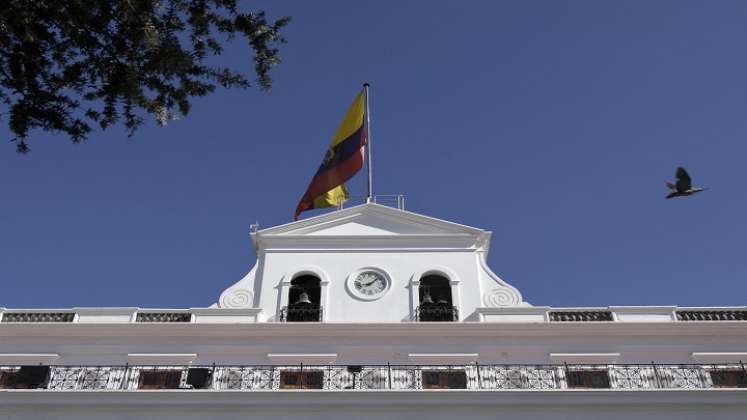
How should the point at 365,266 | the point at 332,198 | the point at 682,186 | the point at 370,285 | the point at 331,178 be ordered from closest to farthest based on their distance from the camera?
1. the point at 682,186
2. the point at 370,285
3. the point at 365,266
4. the point at 332,198
5. the point at 331,178

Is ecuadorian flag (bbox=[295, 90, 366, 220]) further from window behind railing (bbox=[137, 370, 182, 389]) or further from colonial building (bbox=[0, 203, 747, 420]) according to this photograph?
window behind railing (bbox=[137, 370, 182, 389])

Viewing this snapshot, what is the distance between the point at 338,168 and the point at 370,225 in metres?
2.60

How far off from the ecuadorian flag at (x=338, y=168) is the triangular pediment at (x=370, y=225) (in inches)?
48.5

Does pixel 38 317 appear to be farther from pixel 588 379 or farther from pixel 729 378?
pixel 729 378

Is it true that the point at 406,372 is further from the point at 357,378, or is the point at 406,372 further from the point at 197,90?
the point at 197,90

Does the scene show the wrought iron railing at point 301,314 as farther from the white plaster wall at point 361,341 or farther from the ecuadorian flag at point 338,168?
the ecuadorian flag at point 338,168

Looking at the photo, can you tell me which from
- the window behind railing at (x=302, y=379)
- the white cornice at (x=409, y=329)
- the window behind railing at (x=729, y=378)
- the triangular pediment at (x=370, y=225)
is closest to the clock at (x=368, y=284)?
the triangular pediment at (x=370, y=225)

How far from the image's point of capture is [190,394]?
14500mm

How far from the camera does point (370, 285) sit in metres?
19.3

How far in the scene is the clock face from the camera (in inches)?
750

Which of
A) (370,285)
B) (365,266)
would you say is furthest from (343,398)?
(365,266)

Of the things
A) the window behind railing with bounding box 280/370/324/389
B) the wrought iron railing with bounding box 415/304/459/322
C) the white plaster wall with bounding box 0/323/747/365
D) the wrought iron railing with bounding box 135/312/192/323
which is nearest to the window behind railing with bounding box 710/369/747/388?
the white plaster wall with bounding box 0/323/747/365

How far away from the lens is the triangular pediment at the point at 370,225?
Result: 20.4 m

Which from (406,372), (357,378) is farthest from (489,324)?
(357,378)
